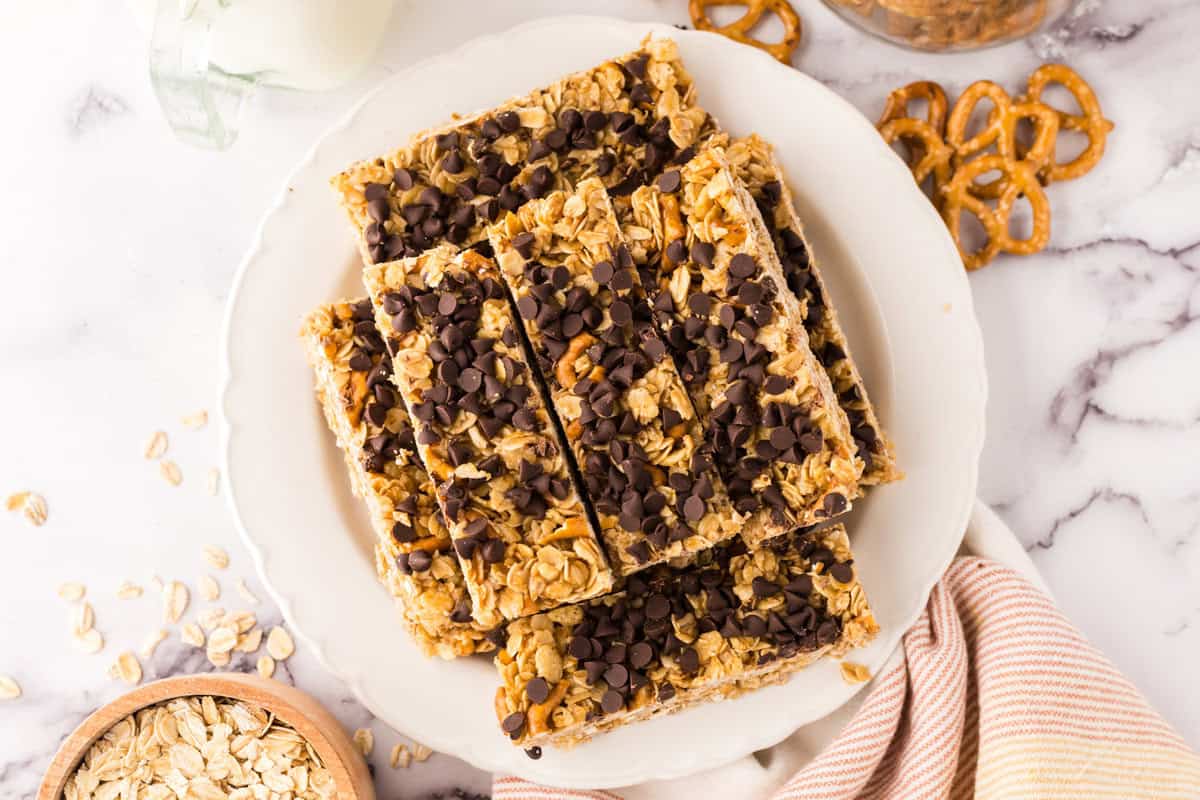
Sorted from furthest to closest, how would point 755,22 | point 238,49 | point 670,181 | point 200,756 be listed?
point 755,22
point 200,756
point 238,49
point 670,181

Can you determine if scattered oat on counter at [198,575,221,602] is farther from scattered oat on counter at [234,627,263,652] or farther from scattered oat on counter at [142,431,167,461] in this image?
scattered oat on counter at [142,431,167,461]

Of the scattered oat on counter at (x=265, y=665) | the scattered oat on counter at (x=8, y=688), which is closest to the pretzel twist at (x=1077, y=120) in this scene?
the scattered oat on counter at (x=265, y=665)

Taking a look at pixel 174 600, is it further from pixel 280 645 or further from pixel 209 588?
pixel 280 645

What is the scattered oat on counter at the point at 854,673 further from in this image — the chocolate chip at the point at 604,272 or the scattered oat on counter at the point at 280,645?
the scattered oat on counter at the point at 280,645

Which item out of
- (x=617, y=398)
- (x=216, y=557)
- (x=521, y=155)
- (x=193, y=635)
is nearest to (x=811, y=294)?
(x=617, y=398)

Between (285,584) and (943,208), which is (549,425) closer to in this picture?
(285,584)

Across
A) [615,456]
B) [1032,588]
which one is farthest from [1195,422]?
[615,456]

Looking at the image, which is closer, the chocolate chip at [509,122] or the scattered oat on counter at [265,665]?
the chocolate chip at [509,122]
